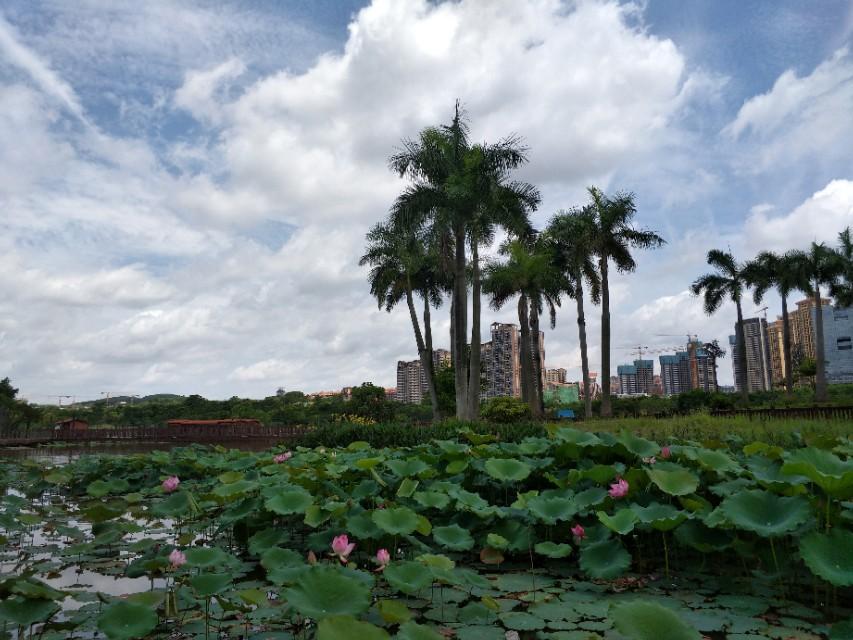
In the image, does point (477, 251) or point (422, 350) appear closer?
point (477, 251)

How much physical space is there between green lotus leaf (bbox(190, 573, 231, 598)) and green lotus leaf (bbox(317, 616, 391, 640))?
0.97 m

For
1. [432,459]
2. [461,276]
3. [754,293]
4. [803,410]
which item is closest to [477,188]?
[461,276]

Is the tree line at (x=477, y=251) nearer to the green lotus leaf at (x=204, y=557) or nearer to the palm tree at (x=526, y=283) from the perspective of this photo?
the palm tree at (x=526, y=283)

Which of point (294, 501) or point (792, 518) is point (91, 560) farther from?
point (792, 518)

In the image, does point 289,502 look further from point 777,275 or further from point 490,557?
point 777,275

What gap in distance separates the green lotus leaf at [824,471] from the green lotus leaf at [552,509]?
1081 millimetres

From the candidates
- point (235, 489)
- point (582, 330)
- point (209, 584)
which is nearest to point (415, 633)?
point (209, 584)

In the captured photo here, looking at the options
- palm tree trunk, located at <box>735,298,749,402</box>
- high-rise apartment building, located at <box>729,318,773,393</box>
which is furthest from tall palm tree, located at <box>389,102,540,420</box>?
high-rise apartment building, located at <box>729,318,773,393</box>

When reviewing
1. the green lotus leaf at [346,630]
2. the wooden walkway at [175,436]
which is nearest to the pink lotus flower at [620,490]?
the green lotus leaf at [346,630]

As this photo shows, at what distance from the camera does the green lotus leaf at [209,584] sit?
235 cm

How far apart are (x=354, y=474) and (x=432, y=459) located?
0.64 metres

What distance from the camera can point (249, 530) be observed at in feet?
13.6

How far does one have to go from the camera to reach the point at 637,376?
112812 millimetres

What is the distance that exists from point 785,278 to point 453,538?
35564 mm
